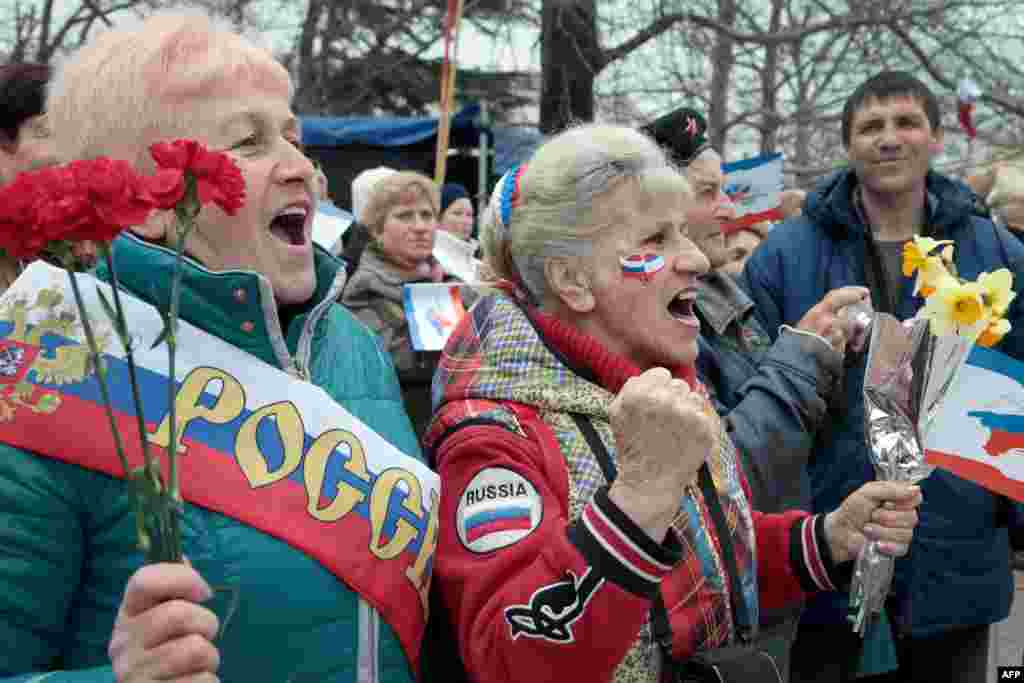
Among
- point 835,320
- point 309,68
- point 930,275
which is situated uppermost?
point 930,275

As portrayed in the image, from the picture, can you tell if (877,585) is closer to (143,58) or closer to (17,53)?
(143,58)

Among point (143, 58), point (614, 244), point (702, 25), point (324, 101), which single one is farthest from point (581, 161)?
point (324, 101)

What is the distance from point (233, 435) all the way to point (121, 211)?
0.55 m

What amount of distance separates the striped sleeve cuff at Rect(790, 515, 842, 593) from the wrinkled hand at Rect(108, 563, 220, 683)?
1475mm

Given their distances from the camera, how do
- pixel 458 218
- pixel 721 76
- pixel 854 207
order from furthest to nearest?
1. pixel 721 76
2. pixel 458 218
3. pixel 854 207

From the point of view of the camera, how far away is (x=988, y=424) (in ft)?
8.77

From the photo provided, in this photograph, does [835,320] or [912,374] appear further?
[835,320]

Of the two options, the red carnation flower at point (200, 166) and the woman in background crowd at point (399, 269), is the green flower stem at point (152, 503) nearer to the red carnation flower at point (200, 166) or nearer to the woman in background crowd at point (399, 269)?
the red carnation flower at point (200, 166)

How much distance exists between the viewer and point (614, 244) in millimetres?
2314

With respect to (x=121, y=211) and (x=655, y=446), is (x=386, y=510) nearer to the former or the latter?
(x=655, y=446)

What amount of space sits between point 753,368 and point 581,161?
1.03 m

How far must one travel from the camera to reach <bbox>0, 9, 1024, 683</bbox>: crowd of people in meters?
1.63

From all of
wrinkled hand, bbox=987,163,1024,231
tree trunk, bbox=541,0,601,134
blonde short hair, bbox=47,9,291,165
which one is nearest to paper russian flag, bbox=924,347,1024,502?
blonde short hair, bbox=47,9,291,165

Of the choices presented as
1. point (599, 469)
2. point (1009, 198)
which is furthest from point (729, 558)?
point (1009, 198)
